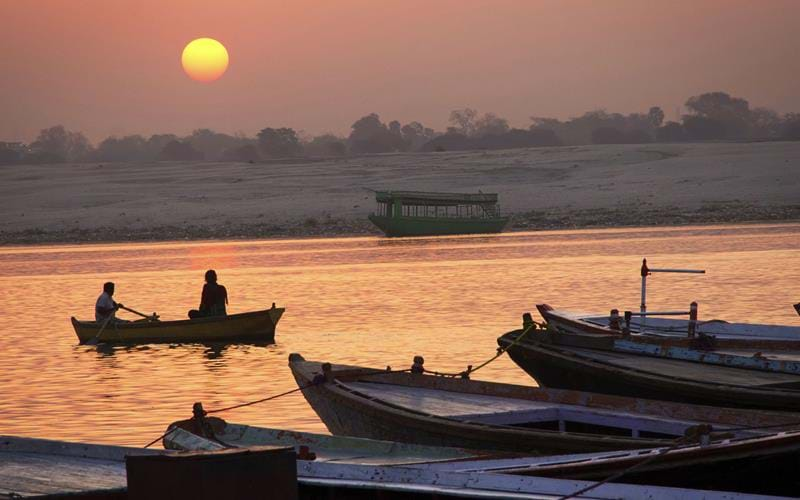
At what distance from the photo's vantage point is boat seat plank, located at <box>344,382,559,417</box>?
12727mm

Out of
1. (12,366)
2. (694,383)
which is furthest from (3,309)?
(694,383)

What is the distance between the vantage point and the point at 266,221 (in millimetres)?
74688

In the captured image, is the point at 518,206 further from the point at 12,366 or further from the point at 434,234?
the point at 12,366

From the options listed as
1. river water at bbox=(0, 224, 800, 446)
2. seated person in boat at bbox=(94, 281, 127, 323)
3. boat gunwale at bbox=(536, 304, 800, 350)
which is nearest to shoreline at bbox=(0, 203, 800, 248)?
river water at bbox=(0, 224, 800, 446)

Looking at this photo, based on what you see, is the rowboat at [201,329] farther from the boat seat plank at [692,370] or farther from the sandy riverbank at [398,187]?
the sandy riverbank at [398,187]

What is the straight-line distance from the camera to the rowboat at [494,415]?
10961 mm

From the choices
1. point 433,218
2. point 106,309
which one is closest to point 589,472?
point 106,309

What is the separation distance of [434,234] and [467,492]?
6359cm

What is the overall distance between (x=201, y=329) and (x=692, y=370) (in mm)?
11778

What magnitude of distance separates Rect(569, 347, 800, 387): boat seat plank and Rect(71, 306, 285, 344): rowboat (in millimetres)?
9833

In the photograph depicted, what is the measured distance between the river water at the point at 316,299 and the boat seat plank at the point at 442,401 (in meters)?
2.53

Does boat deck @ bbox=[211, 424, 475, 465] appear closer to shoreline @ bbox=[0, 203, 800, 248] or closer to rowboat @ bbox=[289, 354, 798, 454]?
rowboat @ bbox=[289, 354, 798, 454]

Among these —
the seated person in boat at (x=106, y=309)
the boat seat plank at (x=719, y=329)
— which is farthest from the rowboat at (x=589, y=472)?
the seated person in boat at (x=106, y=309)

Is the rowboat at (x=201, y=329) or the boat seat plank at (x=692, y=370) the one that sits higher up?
the boat seat plank at (x=692, y=370)
